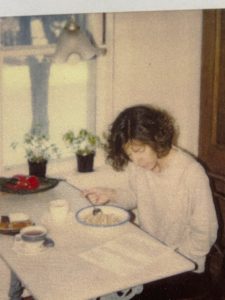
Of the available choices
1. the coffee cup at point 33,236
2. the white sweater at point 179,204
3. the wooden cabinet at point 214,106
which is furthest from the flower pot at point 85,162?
the coffee cup at point 33,236

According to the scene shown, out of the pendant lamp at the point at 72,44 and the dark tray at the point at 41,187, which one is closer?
the pendant lamp at the point at 72,44

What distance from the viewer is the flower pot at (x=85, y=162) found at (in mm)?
2859

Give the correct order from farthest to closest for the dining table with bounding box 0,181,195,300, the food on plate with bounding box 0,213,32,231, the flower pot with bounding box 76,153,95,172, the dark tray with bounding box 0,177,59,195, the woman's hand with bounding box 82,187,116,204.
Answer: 1. the flower pot with bounding box 76,153,95,172
2. the dark tray with bounding box 0,177,59,195
3. the woman's hand with bounding box 82,187,116,204
4. the food on plate with bounding box 0,213,32,231
5. the dining table with bounding box 0,181,195,300

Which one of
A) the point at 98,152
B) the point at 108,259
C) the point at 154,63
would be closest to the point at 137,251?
the point at 108,259

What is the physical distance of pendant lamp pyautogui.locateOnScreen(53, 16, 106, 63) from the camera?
2.17m

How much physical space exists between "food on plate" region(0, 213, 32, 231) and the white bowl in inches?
7.7

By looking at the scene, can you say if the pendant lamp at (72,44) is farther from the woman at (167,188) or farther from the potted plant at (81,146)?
the potted plant at (81,146)

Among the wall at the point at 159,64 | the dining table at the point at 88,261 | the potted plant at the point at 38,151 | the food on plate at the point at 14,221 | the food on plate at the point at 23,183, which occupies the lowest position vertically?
the dining table at the point at 88,261

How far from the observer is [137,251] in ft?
5.99

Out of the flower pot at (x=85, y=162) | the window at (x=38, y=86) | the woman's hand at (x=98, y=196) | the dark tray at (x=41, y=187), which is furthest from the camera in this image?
the flower pot at (x=85, y=162)

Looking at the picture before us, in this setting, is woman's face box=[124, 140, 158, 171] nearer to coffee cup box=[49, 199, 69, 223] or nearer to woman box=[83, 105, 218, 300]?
woman box=[83, 105, 218, 300]

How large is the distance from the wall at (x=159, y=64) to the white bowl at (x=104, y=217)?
914 mm

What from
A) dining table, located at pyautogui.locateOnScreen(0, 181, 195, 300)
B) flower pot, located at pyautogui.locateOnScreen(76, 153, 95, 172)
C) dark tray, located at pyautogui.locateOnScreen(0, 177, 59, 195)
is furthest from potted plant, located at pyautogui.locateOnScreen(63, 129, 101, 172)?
dining table, located at pyautogui.locateOnScreen(0, 181, 195, 300)

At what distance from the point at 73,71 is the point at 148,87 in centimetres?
42
